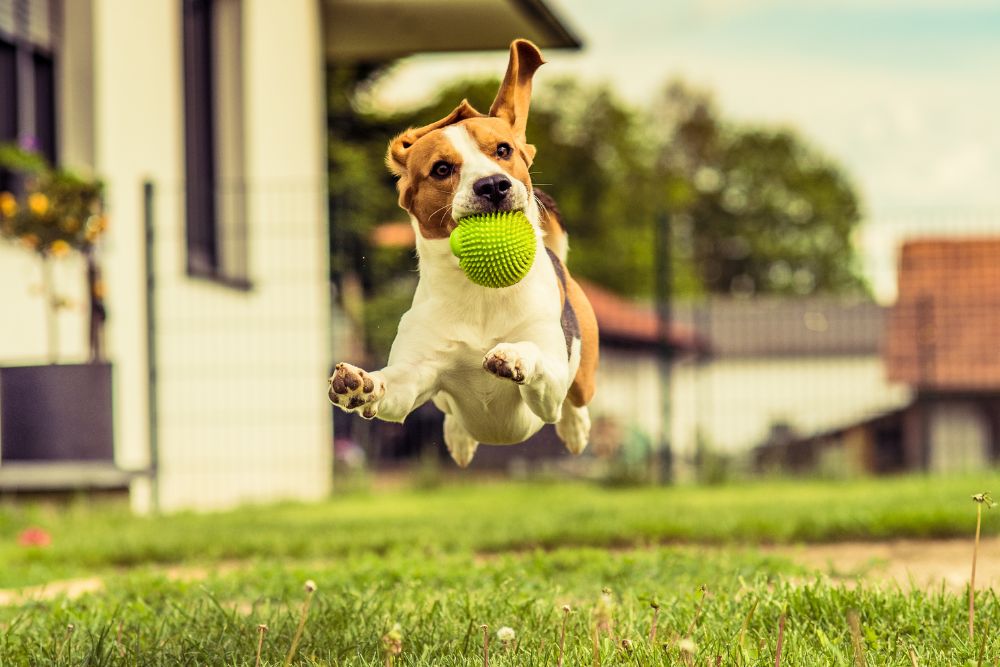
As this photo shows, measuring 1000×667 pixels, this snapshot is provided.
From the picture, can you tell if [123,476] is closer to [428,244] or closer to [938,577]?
[938,577]

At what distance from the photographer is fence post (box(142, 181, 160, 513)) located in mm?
10492

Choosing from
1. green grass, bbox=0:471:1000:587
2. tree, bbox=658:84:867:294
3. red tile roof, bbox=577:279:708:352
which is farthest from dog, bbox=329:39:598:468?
tree, bbox=658:84:867:294

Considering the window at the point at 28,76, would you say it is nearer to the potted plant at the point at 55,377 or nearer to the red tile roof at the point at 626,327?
the potted plant at the point at 55,377

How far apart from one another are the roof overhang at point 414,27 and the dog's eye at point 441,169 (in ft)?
20.5

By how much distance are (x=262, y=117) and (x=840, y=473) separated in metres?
6.30

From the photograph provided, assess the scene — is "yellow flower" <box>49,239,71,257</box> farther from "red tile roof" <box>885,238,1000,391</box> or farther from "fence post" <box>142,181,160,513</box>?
"red tile roof" <box>885,238,1000,391</box>

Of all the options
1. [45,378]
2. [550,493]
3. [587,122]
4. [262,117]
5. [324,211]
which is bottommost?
[550,493]

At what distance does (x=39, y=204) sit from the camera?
27.8 feet

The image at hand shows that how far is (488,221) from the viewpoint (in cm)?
236

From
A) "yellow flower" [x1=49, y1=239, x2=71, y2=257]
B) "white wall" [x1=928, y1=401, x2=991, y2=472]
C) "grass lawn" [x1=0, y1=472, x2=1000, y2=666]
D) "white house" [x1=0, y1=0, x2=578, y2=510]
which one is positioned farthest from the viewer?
"white wall" [x1=928, y1=401, x2=991, y2=472]

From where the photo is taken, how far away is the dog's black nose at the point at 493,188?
2.34 metres

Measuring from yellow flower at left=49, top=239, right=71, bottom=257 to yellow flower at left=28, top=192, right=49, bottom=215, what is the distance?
23cm

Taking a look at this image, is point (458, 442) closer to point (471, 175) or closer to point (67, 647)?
point (471, 175)

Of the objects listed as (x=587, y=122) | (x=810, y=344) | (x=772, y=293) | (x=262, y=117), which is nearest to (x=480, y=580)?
(x=262, y=117)
